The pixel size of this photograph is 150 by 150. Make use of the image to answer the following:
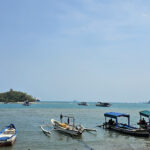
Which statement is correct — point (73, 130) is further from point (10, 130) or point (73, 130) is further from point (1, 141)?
point (1, 141)

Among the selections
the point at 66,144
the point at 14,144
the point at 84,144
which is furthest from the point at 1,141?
the point at 84,144

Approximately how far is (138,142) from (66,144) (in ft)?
29.9

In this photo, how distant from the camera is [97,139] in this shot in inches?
1254

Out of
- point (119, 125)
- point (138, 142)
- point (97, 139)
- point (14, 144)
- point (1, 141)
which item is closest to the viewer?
point (1, 141)

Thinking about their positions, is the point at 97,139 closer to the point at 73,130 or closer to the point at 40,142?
the point at 73,130

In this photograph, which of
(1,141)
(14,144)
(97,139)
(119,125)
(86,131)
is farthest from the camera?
(119,125)

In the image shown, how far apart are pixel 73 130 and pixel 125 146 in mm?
8477

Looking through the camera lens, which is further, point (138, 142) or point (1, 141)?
point (138, 142)

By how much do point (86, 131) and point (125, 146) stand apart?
36.1 feet

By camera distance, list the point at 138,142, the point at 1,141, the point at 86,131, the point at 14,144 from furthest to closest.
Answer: the point at 86,131, the point at 138,142, the point at 14,144, the point at 1,141

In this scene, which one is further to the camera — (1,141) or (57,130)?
(57,130)

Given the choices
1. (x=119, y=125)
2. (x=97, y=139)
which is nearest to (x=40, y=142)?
(x=97, y=139)

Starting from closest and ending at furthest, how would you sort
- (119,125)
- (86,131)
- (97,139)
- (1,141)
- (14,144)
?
(1,141), (14,144), (97,139), (86,131), (119,125)

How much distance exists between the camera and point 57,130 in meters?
38.5
